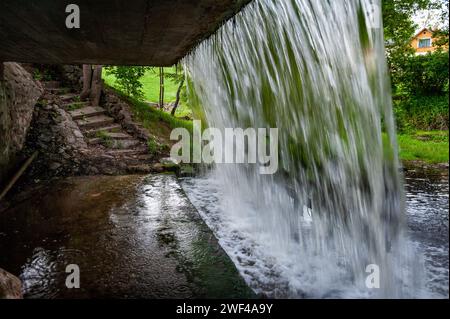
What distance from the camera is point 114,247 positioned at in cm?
348

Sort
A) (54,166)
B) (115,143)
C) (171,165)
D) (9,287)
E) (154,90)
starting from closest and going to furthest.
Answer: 1. (9,287)
2. (54,166)
3. (171,165)
4. (115,143)
5. (154,90)

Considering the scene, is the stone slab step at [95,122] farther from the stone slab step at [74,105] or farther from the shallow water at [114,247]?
the shallow water at [114,247]

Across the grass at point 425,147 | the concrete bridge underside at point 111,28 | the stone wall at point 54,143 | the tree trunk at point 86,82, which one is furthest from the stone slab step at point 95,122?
the grass at point 425,147

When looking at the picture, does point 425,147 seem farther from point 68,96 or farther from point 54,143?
point 68,96

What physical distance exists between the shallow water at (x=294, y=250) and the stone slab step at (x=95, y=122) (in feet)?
16.2

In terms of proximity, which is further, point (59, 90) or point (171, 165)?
point (59, 90)

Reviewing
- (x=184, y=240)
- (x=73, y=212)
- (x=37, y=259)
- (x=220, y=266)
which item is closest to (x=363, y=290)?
(x=220, y=266)

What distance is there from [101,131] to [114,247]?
6.52 meters

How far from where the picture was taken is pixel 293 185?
4.93m

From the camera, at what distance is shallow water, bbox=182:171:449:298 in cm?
286

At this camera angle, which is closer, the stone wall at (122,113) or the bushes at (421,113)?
the stone wall at (122,113)

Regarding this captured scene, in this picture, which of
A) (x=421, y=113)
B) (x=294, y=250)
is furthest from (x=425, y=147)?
(x=294, y=250)

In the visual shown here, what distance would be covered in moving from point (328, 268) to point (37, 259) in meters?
3.18

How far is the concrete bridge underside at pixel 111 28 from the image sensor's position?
10.5ft
